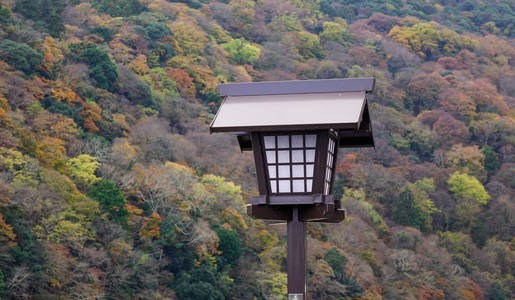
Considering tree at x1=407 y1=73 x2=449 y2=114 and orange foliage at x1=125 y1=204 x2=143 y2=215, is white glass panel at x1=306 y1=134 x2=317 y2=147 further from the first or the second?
tree at x1=407 y1=73 x2=449 y2=114

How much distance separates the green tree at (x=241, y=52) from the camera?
5819cm

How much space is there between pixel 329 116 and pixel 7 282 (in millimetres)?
18673

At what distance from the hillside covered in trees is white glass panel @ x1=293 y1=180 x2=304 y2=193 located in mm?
17124

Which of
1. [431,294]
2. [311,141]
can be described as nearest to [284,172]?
[311,141]

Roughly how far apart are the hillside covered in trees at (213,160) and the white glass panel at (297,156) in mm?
17163

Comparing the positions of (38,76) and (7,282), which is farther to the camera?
(38,76)

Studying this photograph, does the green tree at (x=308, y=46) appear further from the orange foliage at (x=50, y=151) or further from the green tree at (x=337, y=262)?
the orange foliage at (x=50, y=151)

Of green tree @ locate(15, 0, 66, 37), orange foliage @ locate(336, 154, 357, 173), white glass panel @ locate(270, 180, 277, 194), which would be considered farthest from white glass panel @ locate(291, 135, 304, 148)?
green tree @ locate(15, 0, 66, 37)

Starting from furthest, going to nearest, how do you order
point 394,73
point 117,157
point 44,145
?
point 394,73, point 117,157, point 44,145

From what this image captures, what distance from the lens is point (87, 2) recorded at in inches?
2128

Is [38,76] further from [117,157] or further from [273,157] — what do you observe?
[273,157]

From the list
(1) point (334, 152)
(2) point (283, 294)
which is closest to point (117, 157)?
(2) point (283, 294)

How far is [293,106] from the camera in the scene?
30.1 ft

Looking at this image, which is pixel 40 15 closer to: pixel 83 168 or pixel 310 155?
pixel 83 168
